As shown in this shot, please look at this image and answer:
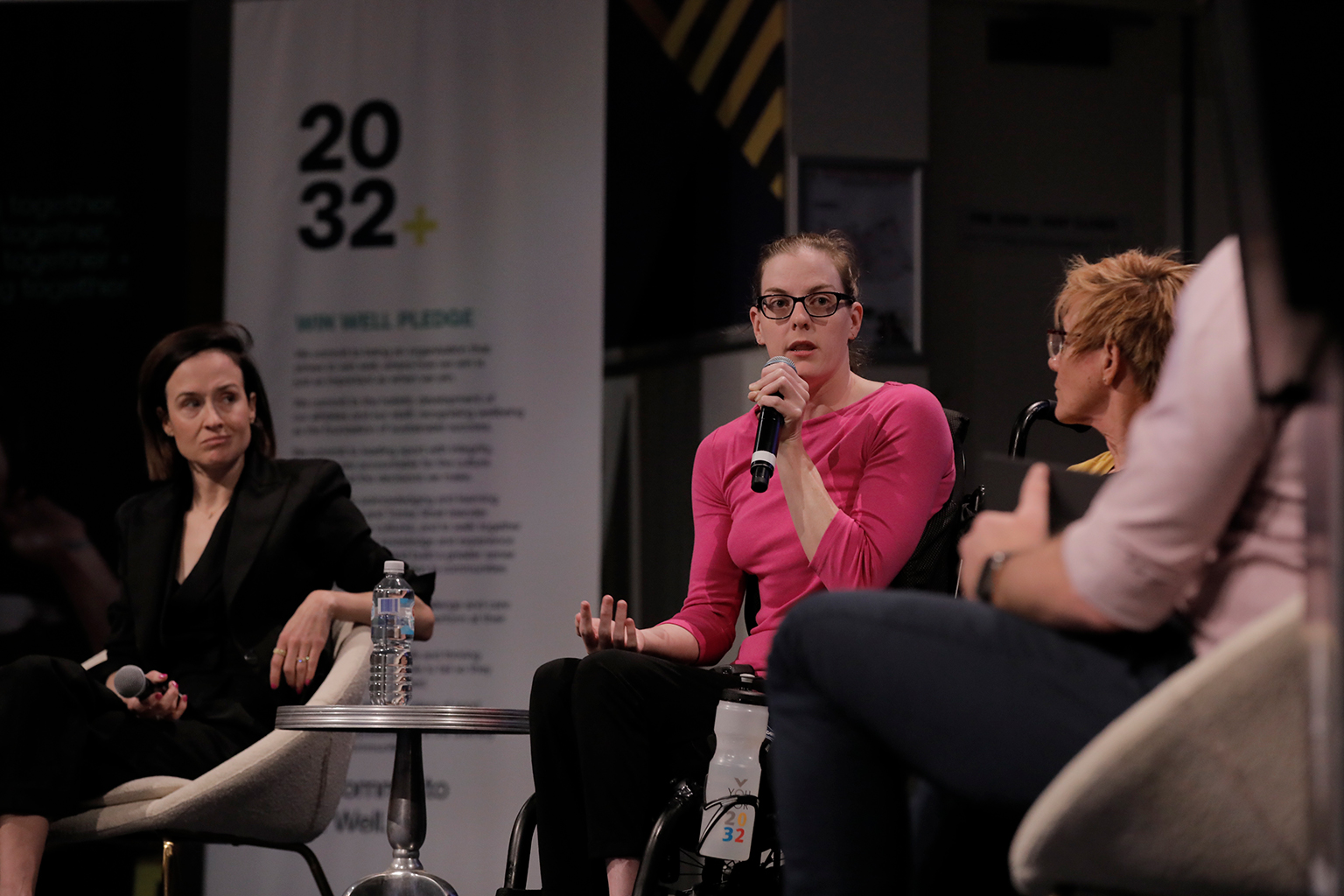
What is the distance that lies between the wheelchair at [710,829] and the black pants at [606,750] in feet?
0.14

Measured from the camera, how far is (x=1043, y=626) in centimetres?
128

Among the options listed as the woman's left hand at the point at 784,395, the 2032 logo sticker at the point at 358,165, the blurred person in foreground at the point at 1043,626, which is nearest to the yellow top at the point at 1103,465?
the woman's left hand at the point at 784,395

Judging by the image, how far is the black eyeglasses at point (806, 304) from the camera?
253 cm

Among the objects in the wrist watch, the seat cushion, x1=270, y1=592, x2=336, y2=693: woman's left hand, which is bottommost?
the seat cushion

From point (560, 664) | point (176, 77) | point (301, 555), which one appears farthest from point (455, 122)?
point (560, 664)

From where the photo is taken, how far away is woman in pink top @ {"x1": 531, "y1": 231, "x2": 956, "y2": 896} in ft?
7.14

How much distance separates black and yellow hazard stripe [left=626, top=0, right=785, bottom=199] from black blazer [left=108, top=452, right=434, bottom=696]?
210cm

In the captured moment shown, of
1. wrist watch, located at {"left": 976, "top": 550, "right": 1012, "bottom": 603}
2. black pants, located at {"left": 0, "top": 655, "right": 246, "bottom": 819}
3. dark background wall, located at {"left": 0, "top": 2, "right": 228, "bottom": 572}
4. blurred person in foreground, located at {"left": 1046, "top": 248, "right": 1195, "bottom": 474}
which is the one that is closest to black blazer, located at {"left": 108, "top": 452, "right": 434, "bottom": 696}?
black pants, located at {"left": 0, "top": 655, "right": 246, "bottom": 819}

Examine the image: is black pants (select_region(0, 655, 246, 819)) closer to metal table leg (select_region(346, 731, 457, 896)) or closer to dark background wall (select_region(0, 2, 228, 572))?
metal table leg (select_region(346, 731, 457, 896))

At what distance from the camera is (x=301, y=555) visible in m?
3.23

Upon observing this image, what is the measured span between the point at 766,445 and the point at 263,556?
142 cm

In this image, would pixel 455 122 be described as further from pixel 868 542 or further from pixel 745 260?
pixel 868 542

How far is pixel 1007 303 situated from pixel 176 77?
313cm

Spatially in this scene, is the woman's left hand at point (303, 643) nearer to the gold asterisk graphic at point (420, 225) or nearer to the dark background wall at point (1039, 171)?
the gold asterisk graphic at point (420, 225)
